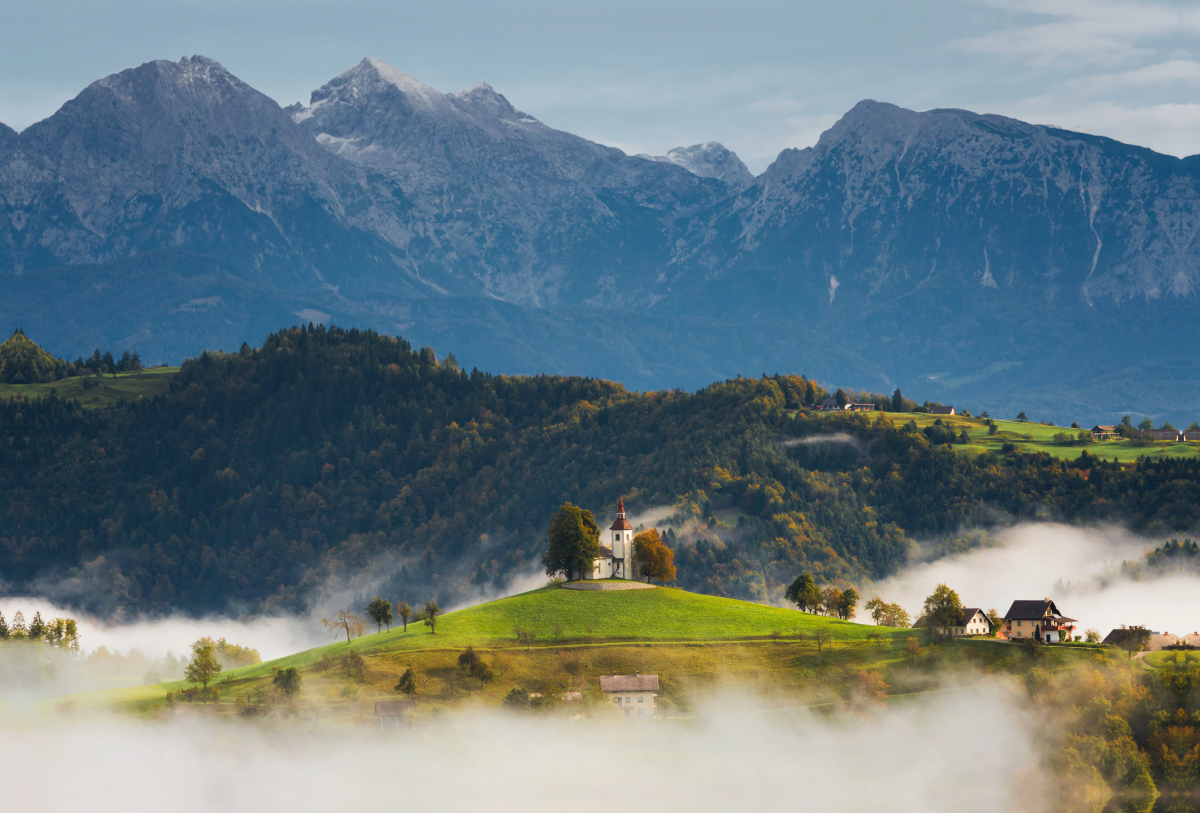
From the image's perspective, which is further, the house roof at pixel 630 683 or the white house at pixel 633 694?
the house roof at pixel 630 683

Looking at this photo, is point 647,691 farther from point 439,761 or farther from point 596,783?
point 439,761

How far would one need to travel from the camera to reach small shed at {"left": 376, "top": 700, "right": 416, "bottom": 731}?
18462 cm

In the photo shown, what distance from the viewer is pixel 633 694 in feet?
637

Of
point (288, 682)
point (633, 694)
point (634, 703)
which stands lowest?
point (634, 703)

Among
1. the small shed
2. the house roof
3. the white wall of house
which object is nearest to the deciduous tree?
the small shed

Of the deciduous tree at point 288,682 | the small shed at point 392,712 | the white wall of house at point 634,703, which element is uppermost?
the deciduous tree at point 288,682

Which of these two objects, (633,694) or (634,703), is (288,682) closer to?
(633,694)

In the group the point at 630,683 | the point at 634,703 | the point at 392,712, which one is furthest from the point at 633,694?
the point at 392,712

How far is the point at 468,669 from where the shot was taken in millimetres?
197500

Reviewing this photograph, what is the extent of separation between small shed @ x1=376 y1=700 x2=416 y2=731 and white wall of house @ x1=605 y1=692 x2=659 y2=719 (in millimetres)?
25829

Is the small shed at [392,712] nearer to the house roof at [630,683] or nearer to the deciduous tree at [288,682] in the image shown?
the deciduous tree at [288,682]

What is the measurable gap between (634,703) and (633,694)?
1212 mm

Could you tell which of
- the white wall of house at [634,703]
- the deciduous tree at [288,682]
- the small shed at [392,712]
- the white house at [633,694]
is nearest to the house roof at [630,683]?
the white house at [633,694]

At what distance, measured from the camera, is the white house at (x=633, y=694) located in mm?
192750
